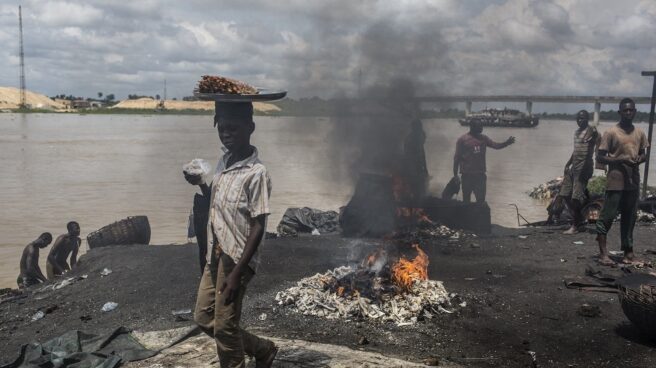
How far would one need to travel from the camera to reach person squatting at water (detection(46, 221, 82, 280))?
27.3ft

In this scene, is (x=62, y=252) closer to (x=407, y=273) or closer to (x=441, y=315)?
(x=407, y=273)

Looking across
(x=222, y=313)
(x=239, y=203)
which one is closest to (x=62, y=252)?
(x=222, y=313)

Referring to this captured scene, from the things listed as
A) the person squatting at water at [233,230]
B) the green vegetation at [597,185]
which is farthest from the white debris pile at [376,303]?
the green vegetation at [597,185]

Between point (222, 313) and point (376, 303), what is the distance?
2435mm

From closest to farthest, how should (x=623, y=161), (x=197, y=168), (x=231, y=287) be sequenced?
(x=231, y=287) → (x=197, y=168) → (x=623, y=161)

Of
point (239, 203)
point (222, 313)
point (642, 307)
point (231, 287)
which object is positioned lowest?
point (642, 307)

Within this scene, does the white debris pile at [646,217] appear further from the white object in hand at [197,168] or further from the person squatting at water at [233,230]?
the person squatting at water at [233,230]

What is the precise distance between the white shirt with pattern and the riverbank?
1.81m

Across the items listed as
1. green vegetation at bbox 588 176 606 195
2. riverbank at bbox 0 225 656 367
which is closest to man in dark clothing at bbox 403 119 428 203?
riverbank at bbox 0 225 656 367

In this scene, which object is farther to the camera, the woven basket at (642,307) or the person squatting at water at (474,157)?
the person squatting at water at (474,157)

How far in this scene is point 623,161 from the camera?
22.0 feet

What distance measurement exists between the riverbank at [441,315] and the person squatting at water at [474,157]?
209 cm

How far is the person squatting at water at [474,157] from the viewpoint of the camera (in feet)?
35.7

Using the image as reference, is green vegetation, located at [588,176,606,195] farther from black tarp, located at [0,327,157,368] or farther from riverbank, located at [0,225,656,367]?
black tarp, located at [0,327,157,368]
